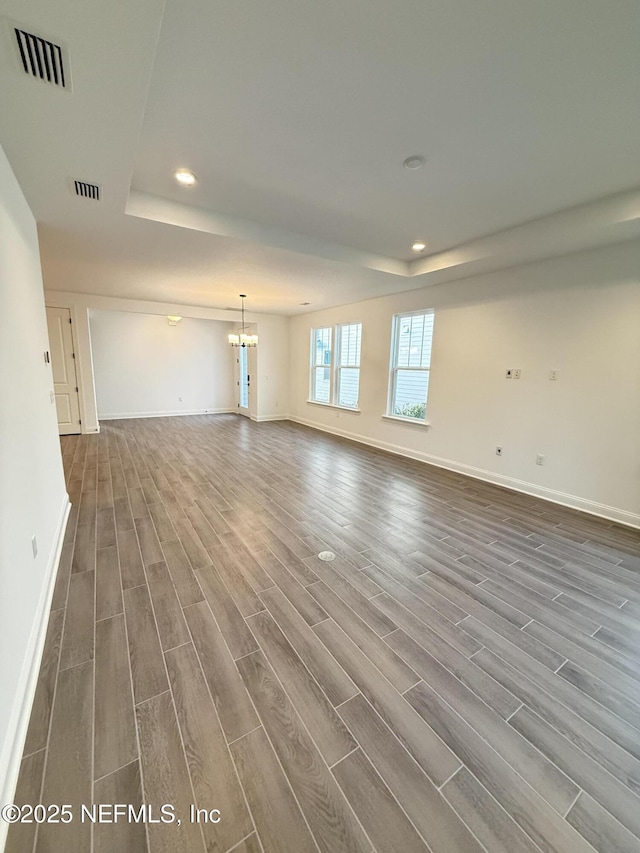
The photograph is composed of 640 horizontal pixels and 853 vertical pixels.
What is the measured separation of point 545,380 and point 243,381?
708 cm

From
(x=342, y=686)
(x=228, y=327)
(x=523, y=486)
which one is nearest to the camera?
(x=342, y=686)

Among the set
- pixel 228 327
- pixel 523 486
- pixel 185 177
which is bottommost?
pixel 523 486

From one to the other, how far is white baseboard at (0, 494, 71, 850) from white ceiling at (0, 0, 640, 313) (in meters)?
2.49

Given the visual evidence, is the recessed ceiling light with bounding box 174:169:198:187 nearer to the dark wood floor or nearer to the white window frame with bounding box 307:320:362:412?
the dark wood floor

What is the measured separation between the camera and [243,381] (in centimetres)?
903

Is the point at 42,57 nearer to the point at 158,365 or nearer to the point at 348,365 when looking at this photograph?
the point at 348,365

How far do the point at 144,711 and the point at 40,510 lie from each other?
4.63 feet

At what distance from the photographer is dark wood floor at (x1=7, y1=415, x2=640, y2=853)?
1.09 m

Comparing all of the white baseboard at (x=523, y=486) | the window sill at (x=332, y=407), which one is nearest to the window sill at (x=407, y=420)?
the white baseboard at (x=523, y=486)

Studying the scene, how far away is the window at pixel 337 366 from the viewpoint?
21.4 ft

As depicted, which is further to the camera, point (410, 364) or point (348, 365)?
point (348, 365)

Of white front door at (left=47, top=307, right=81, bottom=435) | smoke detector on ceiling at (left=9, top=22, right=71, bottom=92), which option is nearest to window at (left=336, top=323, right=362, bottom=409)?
white front door at (left=47, top=307, right=81, bottom=435)

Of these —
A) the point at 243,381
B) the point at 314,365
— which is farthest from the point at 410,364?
the point at 243,381

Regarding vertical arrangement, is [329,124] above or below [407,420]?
above
